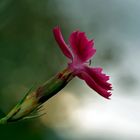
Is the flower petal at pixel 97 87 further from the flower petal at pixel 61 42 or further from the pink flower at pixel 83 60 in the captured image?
the flower petal at pixel 61 42

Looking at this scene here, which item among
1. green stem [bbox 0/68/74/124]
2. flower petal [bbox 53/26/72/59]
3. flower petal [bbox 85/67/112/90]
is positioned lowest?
green stem [bbox 0/68/74/124]

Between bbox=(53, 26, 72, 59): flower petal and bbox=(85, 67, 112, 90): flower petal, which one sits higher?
bbox=(53, 26, 72, 59): flower petal

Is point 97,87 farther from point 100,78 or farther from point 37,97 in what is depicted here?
point 37,97

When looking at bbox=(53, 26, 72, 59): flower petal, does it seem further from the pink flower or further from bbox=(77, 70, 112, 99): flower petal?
bbox=(77, 70, 112, 99): flower petal

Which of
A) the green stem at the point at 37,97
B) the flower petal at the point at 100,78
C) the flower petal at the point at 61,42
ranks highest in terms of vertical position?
the flower petal at the point at 61,42

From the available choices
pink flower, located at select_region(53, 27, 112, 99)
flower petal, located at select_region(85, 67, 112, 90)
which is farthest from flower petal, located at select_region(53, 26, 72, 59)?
flower petal, located at select_region(85, 67, 112, 90)

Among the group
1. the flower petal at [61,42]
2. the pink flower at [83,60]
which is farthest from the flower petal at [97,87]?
the flower petal at [61,42]

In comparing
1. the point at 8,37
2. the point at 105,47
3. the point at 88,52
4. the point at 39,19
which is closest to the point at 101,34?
the point at 105,47
